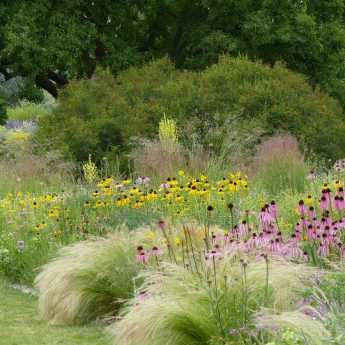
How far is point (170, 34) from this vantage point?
87.3ft

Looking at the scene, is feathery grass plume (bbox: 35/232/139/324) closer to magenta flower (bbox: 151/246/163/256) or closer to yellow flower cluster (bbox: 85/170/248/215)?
magenta flower (bbox: 151/246/163/256)

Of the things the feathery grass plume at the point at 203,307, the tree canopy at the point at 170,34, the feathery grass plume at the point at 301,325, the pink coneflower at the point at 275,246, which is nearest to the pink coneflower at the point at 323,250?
the pink coneflower at the point at 275,246

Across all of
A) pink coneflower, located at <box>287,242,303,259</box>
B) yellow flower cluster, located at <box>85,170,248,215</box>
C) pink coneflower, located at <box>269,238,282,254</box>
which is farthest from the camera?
yellow flower cluster, located at <box>85,170,248,215</box>

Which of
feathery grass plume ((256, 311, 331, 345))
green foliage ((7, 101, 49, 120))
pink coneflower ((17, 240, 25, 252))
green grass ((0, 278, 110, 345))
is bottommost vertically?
green foliage ((7, 101, 49, 120))

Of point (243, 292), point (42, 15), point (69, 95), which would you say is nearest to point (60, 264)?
point (243, 292)

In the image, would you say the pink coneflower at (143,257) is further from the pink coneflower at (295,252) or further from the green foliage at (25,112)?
the green foliage at (25,112)

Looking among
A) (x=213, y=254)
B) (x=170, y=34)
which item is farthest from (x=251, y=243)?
(x=170, y=34)

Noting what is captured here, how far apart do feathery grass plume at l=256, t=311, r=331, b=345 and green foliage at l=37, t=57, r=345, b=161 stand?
10414 mm

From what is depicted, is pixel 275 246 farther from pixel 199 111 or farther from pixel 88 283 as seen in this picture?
pixel 199 111

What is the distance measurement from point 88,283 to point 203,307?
192cm

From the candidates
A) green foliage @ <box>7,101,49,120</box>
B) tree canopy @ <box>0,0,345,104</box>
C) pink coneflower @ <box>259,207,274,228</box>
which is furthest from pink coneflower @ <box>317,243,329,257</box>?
green foliage @ <box>7,101,49,120</box>

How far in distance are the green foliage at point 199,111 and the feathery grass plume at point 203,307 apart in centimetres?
951

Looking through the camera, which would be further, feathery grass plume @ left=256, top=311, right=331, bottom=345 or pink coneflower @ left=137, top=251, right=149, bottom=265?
pink coneflower @ left=137, top=251, right=149, bottom=265

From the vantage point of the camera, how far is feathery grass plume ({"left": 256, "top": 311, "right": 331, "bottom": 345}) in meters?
5.09
